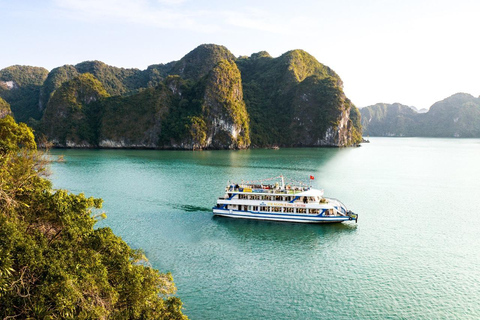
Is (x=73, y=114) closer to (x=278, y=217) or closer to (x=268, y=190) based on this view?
(x=268, y=190)

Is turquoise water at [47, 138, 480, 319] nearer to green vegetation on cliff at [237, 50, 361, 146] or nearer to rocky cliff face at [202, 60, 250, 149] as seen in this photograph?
rocky cliff face at [202, 60, 250, 149]

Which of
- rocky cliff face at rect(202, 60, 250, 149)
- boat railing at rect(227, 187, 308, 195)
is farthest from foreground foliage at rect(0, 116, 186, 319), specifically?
rocky cliff face at rect(202, 60, 250, 149)

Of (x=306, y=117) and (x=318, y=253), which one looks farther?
(x=306, y=117)

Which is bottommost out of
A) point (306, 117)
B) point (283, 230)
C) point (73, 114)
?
point (283, 230)

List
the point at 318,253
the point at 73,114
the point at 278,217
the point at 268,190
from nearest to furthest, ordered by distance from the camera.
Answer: the point at 318,253
the point at 278,217
the point at 268,190
the point at 73,114

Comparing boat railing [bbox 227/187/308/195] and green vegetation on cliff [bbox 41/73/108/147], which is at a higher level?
green vegetation on cliff [bbox 41/73/108/147]

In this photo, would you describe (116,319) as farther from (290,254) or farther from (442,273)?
(442,273)

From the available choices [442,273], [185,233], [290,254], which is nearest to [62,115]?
[185,233]

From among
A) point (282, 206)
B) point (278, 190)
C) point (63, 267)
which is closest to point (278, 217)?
point (282, 206)
